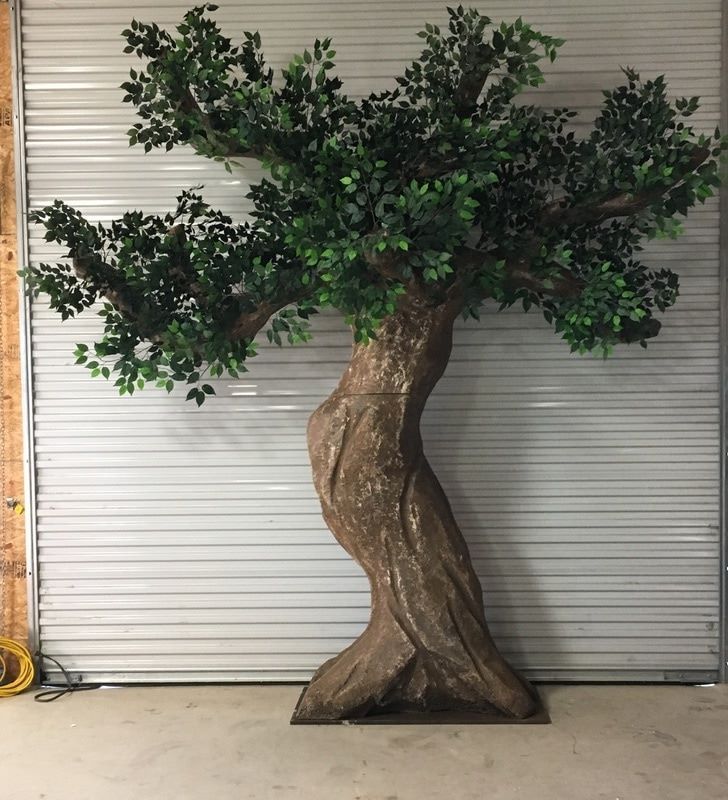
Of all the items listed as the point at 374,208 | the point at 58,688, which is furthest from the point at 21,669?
the point at 374,208

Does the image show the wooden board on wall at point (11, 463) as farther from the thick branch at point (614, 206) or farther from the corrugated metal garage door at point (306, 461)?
the thick branch at point (614, 206)

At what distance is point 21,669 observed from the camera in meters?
3.70

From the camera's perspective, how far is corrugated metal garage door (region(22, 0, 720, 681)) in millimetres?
3699

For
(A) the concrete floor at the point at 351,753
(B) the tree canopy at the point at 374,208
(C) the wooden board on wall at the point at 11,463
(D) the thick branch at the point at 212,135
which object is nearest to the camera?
(A) the concrete floor at the point at 351,753

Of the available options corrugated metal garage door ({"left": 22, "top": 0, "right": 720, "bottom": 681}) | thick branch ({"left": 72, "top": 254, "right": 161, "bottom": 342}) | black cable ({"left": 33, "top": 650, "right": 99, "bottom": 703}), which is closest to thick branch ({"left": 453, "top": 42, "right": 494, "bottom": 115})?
corrugated metal garage door ({"left": 22, "top": 0, "right": 720, "bottom": 681})

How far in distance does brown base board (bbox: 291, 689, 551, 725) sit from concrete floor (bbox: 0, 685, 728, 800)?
32 millimetres

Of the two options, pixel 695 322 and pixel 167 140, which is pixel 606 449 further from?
pixel 167 140

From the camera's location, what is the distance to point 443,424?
3.73 m

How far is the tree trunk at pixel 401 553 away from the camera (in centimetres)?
322

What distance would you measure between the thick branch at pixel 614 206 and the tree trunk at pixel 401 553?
54cm

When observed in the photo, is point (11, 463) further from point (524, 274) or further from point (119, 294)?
point (524, 274)

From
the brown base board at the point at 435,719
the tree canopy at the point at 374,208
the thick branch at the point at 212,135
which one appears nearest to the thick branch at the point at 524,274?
the tree canopy at the point at 374,208

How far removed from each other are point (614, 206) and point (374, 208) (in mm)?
985

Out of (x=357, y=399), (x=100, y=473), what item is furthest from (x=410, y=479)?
(x=100, y=473)
